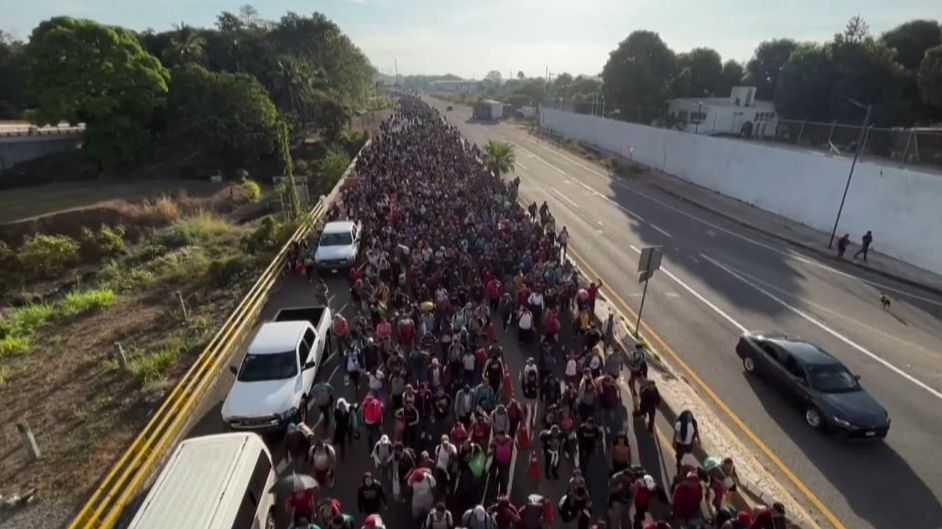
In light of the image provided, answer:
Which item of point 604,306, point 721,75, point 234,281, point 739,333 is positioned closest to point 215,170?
point 234,281

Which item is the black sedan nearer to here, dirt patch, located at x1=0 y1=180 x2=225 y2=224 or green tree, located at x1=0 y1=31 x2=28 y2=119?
dirt patch, located at x1=0 y1=180 x2=225 y2=224

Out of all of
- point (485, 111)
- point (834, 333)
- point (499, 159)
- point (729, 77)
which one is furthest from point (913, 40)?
point (485, 111)

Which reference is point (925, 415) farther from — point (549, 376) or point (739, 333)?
point (549, 376)

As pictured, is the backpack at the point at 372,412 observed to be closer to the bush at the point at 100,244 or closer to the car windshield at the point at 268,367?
the car windshield at the point at 268,367

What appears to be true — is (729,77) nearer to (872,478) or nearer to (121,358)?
(872,478)

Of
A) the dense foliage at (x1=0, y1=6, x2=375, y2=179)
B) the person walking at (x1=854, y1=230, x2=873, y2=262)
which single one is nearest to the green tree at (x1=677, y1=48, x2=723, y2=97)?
the dense foliage at (x1=0, y1=6, x2=375, y2=179)
